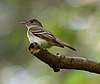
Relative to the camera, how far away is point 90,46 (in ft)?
16.9

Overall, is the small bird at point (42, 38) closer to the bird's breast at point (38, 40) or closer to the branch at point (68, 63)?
the bird's breast at point (38, 40)

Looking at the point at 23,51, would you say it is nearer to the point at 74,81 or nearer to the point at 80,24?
the point at 80,24

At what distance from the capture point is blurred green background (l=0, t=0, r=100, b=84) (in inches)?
215

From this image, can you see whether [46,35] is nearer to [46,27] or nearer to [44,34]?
[44,34]

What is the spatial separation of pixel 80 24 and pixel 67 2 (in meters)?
0.51

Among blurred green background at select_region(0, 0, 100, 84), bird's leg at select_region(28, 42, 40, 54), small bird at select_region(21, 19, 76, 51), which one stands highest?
bird's leg at select_region(28, 42, 40, 54)

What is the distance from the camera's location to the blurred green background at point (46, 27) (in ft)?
17.9

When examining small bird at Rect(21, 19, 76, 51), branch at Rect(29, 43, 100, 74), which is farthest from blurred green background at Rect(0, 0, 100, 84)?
branch at Rect(29, 43, 100, 74)

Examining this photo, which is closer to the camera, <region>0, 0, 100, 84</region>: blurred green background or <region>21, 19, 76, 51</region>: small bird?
<region>21, 19, 76, 51</region>: small bird

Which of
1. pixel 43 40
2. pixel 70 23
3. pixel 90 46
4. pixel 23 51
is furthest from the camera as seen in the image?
pixel 23 51

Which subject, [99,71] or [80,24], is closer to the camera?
[99,71]

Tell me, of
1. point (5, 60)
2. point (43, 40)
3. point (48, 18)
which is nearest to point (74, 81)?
point (43, 40)

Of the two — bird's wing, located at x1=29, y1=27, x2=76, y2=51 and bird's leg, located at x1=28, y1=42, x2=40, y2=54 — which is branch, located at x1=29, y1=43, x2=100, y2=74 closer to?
bird's leg, located at x1=28, y1=42, x2=40, y2=54

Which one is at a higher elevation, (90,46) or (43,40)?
(43,40)
